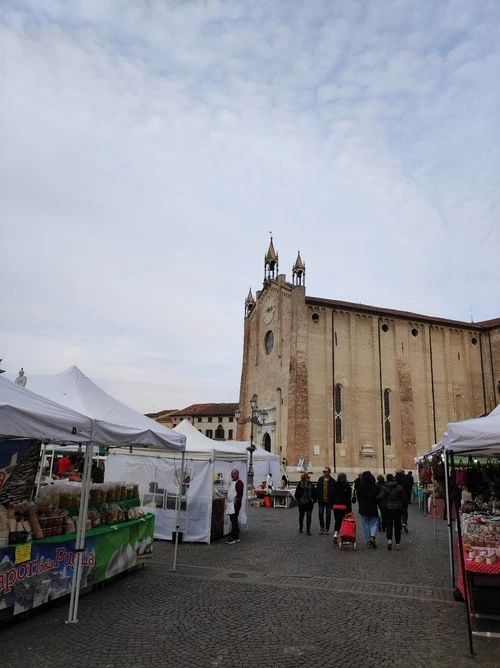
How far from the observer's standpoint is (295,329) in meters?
34.9

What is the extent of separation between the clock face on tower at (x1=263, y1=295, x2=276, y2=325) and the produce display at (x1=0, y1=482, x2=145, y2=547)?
101 ft

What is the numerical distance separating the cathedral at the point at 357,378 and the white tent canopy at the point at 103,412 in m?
24.1

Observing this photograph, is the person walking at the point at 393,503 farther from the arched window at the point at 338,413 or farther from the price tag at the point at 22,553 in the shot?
the arched window at the point at 338,413

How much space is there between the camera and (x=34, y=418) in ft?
18.5

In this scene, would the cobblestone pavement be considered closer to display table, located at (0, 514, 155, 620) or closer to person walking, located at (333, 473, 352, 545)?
display table, located at (0, 514, 155, 620)

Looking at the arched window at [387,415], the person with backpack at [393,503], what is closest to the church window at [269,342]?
the arched window at [387,415]

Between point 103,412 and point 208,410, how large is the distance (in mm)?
74288

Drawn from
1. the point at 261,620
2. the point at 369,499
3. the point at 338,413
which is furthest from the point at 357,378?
the point at 261,620

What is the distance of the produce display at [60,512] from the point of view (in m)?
6.14

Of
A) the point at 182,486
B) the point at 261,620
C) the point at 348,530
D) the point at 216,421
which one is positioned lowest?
the point at 261,620

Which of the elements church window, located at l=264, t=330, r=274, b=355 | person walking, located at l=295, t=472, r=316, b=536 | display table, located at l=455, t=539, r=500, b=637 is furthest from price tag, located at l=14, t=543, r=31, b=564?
church window, located at l=264, t=330, r=274, b=355

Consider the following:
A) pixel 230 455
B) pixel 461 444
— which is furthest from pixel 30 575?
pixel 230 455

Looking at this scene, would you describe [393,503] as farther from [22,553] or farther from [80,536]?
[22,553]

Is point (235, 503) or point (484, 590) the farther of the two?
point (235, 503)
